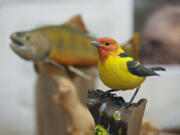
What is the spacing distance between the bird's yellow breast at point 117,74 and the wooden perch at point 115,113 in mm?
44

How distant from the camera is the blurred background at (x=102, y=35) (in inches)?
60.2

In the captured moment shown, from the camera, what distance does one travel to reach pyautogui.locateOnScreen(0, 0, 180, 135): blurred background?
5.02ft

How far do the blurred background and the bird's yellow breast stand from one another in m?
0.82

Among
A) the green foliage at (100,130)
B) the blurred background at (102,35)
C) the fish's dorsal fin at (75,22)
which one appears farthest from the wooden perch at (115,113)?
the blurred background at (102,35)

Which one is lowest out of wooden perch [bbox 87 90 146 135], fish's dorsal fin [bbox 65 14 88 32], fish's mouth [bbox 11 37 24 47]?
wooden perch [bbox 87 90 146 135]

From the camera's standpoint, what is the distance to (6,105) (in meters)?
1.57

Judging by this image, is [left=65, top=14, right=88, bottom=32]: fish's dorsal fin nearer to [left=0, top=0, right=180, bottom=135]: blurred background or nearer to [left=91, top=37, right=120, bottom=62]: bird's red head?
[left=0, top=0, right=180, bottom=135]: blurred background

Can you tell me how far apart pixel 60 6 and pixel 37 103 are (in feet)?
2.02

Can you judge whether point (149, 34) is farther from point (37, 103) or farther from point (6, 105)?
point (6, 105)

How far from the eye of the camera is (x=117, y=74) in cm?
57

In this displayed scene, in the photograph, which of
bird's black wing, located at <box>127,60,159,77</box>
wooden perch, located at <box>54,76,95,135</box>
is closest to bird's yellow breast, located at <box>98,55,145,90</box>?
bird's black wing, located at <box>127,60,159,77</box>

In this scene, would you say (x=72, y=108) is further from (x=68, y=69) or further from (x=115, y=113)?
(x=115, y=113)

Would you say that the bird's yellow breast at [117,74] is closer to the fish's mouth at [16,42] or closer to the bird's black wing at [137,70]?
the bird's black wing at [137,70]

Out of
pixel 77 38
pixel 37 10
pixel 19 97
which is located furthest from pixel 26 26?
pixel 77 38
